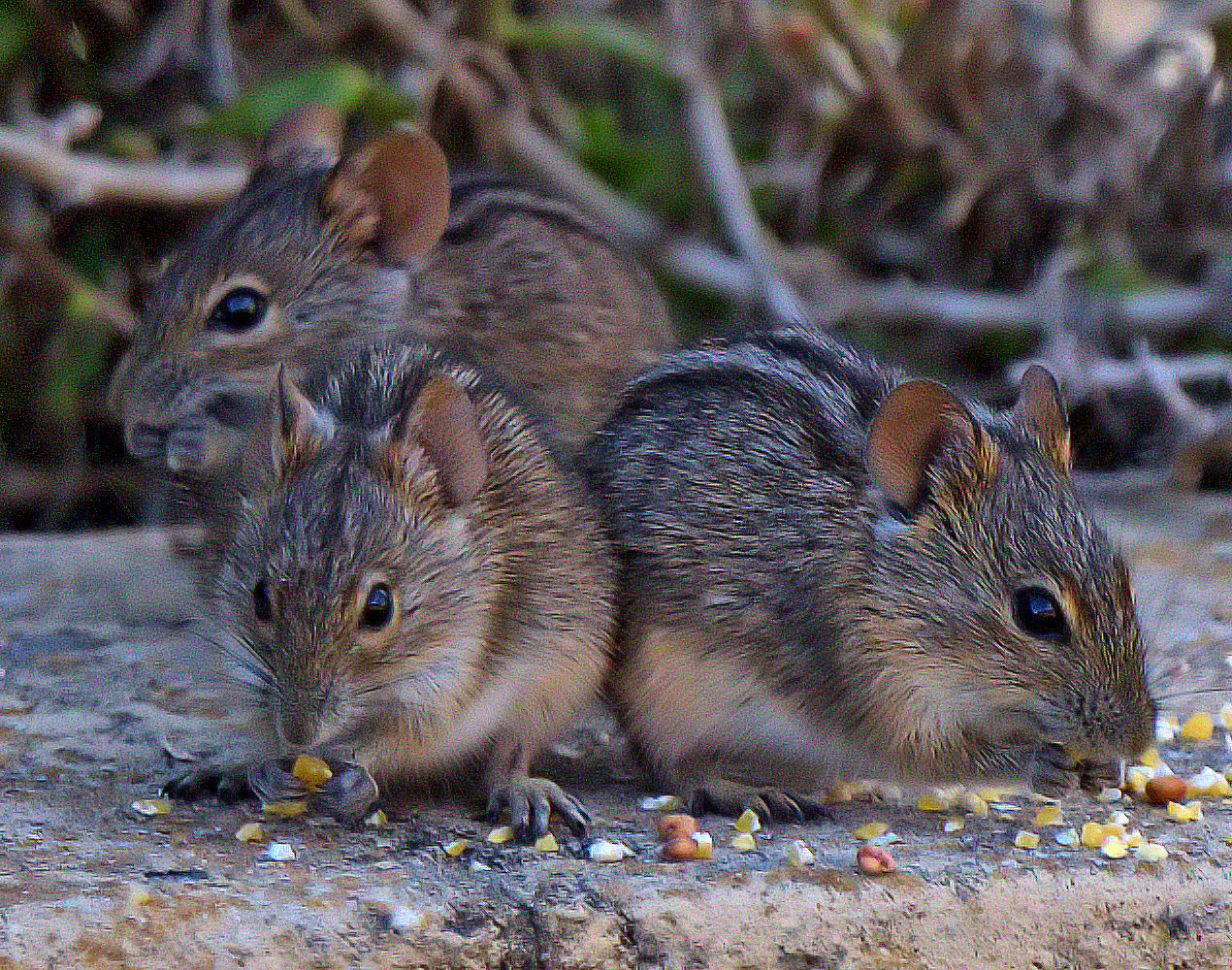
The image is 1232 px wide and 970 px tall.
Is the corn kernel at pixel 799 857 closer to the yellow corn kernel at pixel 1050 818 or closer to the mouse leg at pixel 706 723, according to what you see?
the mouse leg at pixel 706 723

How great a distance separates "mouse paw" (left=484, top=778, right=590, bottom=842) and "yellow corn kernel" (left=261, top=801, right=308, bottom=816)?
32 centimetres

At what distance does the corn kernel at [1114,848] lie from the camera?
3074 mm

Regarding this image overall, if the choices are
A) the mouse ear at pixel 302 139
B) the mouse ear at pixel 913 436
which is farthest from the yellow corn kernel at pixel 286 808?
the mouse ear at pixel 302 139

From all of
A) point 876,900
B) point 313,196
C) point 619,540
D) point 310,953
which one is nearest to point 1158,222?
point 313,196

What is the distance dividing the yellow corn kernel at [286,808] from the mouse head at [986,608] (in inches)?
39.8

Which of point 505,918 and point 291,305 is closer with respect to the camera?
point 505,918

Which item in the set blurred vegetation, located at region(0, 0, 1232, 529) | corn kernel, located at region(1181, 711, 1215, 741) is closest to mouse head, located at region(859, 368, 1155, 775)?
corn kernel, located at region(1181, 711, 1215, 741)

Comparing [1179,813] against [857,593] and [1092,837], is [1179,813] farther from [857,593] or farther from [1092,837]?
[857,593]

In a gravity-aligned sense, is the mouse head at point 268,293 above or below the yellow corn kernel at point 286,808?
above

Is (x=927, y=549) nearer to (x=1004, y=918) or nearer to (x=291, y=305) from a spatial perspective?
(x=1004, y=918)

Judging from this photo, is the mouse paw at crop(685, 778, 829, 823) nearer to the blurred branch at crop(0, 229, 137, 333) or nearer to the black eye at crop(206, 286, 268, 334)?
the black eye at crop(206, 286, 268, 334)

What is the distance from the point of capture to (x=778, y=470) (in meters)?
3.35

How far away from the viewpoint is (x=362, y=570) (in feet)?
9.77

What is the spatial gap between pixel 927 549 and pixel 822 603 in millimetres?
204
